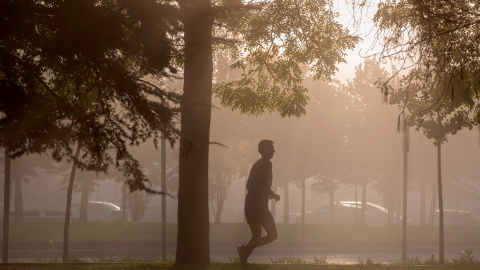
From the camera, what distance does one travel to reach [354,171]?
41344 millimetres

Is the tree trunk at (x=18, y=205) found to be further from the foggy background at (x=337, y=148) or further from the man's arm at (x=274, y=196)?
the man's arm at (x=274, y=196)

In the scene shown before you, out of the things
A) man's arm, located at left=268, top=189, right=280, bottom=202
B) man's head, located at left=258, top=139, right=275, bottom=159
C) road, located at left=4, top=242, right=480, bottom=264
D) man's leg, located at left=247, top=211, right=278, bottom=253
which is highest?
man's head, located at left=258, top=139, right=275, bottom=159

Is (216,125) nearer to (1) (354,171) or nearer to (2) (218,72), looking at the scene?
(2) (218,72)

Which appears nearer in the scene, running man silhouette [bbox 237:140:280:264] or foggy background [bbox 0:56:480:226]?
running man silhouette [bbox 237:140:280:264]

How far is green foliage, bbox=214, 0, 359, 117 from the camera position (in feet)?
45.8

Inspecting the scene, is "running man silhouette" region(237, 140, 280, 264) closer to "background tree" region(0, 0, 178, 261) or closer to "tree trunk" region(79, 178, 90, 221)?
"background tree" region(0, 0, 178, 261)

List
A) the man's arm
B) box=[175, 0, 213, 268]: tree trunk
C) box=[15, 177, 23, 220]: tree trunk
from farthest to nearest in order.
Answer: box=[15, 177, 23, 220]: tree trunk
box=[175, 0, 213, 268]: tree trunk
the man's arm

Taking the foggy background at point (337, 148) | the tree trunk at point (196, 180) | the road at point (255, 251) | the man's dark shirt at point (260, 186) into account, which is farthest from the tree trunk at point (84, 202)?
the man's dark shirt at point (260, 186)

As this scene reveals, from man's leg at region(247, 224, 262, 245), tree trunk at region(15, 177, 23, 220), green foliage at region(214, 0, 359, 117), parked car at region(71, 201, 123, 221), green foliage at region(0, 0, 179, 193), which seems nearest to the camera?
green foliage at region(0, 0, 179, 193)

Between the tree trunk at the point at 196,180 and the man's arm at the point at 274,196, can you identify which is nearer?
the man's arm at the point at 274,196

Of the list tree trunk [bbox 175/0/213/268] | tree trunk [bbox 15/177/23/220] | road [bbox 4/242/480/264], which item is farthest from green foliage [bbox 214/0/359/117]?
tree trunk [bbox 15/177/23/220]

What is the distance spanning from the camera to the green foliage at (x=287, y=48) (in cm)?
1396

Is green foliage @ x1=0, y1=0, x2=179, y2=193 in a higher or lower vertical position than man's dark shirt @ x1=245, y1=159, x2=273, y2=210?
higher

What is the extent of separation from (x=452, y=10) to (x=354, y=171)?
32041mm
